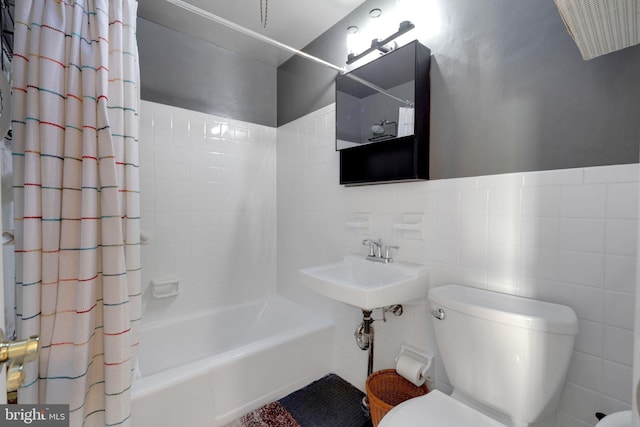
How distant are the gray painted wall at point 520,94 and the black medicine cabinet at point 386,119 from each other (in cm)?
8

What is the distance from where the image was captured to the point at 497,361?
0.94m

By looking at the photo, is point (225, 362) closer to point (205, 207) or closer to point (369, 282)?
point (369, 282)

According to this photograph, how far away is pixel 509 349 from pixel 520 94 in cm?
96

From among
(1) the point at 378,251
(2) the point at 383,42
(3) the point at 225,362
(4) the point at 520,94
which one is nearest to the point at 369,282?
(1) the point at 378,251

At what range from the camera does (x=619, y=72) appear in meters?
0.89

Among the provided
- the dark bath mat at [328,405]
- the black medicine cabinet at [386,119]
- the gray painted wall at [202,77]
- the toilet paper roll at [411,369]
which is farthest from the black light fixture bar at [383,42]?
the dark bath mat at [328,405]

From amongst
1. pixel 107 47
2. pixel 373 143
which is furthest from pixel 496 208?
pixel 107 47

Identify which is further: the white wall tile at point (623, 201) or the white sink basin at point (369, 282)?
the white sink basin at point (369, 282)

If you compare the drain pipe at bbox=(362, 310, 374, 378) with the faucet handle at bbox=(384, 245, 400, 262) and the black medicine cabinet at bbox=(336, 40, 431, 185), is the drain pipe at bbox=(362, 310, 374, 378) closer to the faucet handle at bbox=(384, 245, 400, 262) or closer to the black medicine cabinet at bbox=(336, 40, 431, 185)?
the faucet handle at bbox=(384, 245, 400, 262)

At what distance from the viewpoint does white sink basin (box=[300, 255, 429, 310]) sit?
1.18m

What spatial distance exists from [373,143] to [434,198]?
466mm

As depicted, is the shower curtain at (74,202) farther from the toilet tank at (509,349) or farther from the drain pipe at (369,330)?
the toilet tank at (509,349)

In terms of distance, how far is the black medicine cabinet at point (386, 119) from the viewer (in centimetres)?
137

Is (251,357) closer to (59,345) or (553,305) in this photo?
(59,345)
